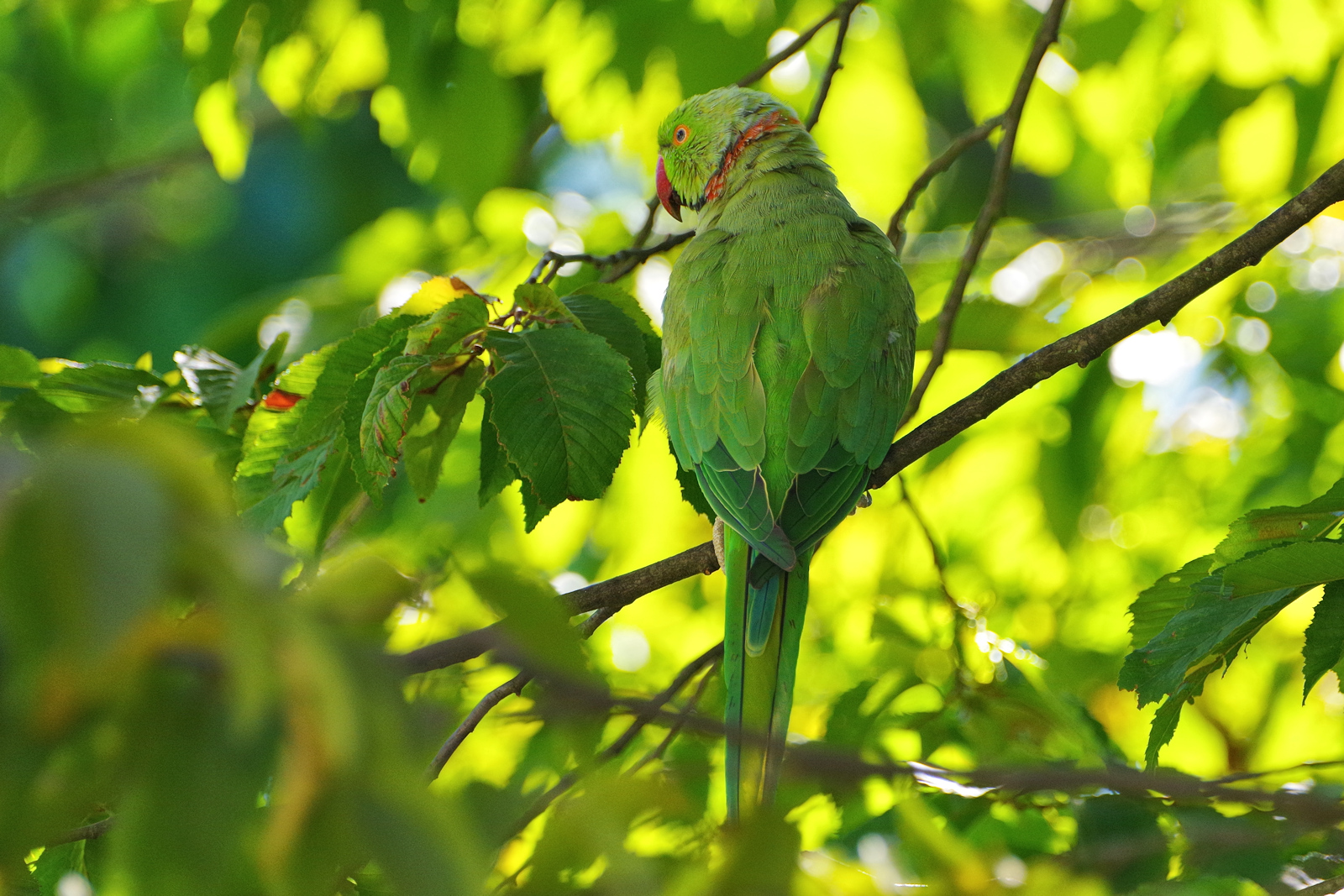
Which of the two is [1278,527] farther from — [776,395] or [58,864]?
[58,864]

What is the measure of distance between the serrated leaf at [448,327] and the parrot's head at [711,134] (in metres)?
1.32

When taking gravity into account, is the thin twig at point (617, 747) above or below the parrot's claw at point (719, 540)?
below

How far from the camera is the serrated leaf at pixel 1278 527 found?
1.58 metres

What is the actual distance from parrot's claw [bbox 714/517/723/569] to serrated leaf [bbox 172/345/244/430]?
1.14 metres

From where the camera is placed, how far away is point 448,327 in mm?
1933

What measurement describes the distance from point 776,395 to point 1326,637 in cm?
123

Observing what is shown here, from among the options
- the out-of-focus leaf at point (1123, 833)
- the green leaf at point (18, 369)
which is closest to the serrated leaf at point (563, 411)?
the out-of-focus leaf at point (1123, 833)

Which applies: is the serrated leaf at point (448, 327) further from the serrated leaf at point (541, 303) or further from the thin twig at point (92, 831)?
the thin twig at point (92, 831)

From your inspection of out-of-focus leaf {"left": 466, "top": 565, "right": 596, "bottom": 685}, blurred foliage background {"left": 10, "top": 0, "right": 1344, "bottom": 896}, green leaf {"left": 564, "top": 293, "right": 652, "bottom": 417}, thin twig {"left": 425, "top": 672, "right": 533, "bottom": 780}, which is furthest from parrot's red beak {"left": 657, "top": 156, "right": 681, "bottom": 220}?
out-of-focus leaf {"left": 466, "top": 565, "right": 596, "bottom": 685}

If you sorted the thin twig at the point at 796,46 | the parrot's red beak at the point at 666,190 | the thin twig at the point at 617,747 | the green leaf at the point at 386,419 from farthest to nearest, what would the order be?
the parrot's red beak at the point at 666,190
the thin twig at the point at 796,46
the green leaf at the point at 386,419
the thin twig at the point at 617,747

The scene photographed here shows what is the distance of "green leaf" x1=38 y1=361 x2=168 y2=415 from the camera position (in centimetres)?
215

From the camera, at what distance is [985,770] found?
0.88 meters

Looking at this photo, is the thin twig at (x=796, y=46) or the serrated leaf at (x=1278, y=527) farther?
the thin twig at (x=796, y=46)

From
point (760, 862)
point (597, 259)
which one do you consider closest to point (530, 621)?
point (760, 862)
